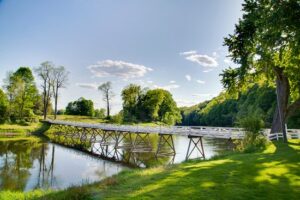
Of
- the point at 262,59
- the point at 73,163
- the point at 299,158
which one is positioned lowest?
the point at 73,163

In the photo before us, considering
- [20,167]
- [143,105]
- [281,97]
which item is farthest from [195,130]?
[143,105]

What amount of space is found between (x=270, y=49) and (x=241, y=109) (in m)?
53.1

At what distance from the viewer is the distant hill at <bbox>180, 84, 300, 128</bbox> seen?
42613mm

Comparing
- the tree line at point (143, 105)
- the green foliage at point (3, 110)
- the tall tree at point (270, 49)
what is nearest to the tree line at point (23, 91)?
the green foliage at point (3, 110)

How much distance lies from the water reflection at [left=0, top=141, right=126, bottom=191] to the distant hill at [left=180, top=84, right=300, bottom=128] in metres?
13.2

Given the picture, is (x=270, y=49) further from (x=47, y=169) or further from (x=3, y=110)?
(x=3, y=110)

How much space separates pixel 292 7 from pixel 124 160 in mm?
19353

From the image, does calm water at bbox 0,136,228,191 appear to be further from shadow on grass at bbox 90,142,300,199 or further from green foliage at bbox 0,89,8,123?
green foliage at bbox 0,89,8,123

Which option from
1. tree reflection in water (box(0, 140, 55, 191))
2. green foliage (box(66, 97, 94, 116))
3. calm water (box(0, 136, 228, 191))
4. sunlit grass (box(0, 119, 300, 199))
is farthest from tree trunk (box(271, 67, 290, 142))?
green foliage (box(66, 97, 94, 116))

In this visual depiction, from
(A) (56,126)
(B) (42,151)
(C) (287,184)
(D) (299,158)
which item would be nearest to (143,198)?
(C) (287,184)

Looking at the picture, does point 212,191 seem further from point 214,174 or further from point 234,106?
point 234,106

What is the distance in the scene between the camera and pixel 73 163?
80.7 feet

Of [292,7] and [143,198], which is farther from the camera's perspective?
[292,7]

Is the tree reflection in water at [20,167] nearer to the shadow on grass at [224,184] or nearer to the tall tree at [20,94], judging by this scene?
the shadow on grass at [224,184]
